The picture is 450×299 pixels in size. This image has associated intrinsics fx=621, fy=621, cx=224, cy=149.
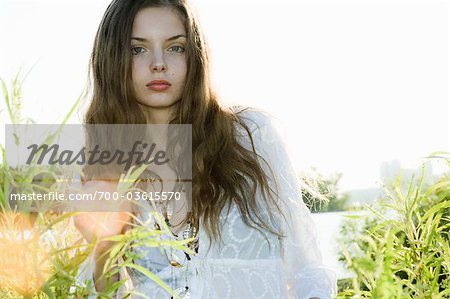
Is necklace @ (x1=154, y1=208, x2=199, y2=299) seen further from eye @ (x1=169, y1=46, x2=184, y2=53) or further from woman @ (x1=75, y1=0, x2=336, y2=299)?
eye @ (x1=169, y1=46, x2=184, y2=53)

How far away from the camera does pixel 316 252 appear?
2025 mm

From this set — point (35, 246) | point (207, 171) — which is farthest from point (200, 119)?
point (35, 246)

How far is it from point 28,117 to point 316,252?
4.74ft

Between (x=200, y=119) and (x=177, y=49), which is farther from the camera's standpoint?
(x=200, y=119)

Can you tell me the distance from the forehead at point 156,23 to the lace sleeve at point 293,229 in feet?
1.55

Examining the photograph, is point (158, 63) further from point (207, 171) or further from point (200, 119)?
point (207, 171)

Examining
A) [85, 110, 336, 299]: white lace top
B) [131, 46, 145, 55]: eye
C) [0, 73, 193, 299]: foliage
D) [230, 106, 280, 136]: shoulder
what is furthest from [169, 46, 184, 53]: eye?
[0, 73, 193, 299]: foliage

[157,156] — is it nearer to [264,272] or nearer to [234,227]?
[234,227]

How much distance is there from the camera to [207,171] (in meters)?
2.25

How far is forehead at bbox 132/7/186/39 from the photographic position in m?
2.20

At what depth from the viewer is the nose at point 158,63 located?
6.82ft

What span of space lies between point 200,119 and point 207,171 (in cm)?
21

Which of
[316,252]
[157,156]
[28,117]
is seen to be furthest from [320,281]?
[28,117]

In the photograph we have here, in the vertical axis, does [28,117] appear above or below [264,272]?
above
